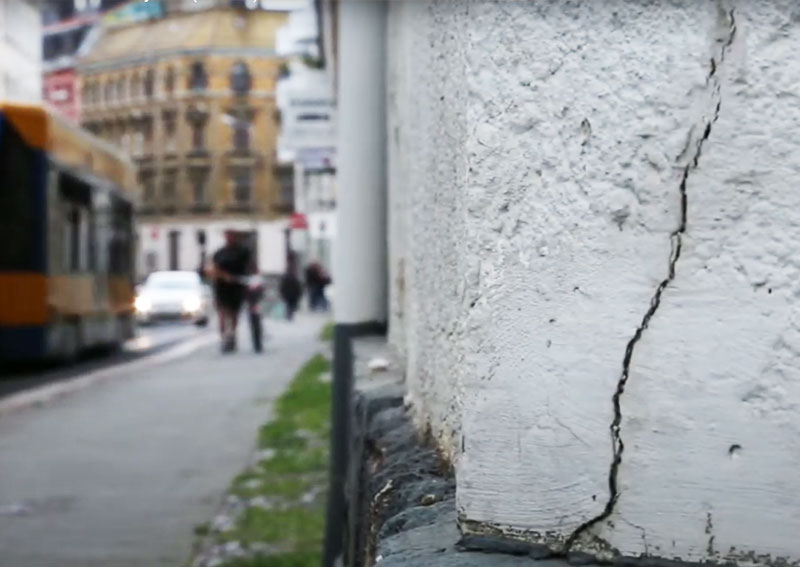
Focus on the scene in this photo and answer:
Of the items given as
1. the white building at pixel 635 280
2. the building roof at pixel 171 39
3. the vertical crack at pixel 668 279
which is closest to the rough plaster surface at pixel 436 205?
the white building at pixel 635 280

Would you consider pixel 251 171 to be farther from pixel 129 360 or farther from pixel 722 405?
pixel 722 405

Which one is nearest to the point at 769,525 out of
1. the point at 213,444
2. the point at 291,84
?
the point at 213,444

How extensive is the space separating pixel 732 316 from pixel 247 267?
60.5 ft

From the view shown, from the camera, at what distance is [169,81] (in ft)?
230

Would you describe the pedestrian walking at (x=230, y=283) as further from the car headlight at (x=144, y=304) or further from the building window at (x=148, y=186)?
the building window at (x=148, y=186)

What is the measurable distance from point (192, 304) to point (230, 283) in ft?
68.8

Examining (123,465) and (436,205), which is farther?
(123,465)

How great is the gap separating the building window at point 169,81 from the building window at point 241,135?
5.43 meters

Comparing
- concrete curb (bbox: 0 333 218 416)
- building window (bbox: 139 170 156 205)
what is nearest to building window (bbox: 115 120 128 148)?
building window (bbox: 139 170 156 205)

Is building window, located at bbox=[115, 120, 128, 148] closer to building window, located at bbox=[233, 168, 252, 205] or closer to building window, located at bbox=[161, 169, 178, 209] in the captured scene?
building window, located at bbox=[161, 169, 178, 209]

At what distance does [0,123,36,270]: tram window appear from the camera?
14844mm

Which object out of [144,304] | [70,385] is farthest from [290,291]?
[70,385]

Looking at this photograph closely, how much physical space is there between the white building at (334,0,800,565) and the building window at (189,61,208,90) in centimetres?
6734

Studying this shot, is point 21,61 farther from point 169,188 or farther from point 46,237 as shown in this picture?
point 169,188
